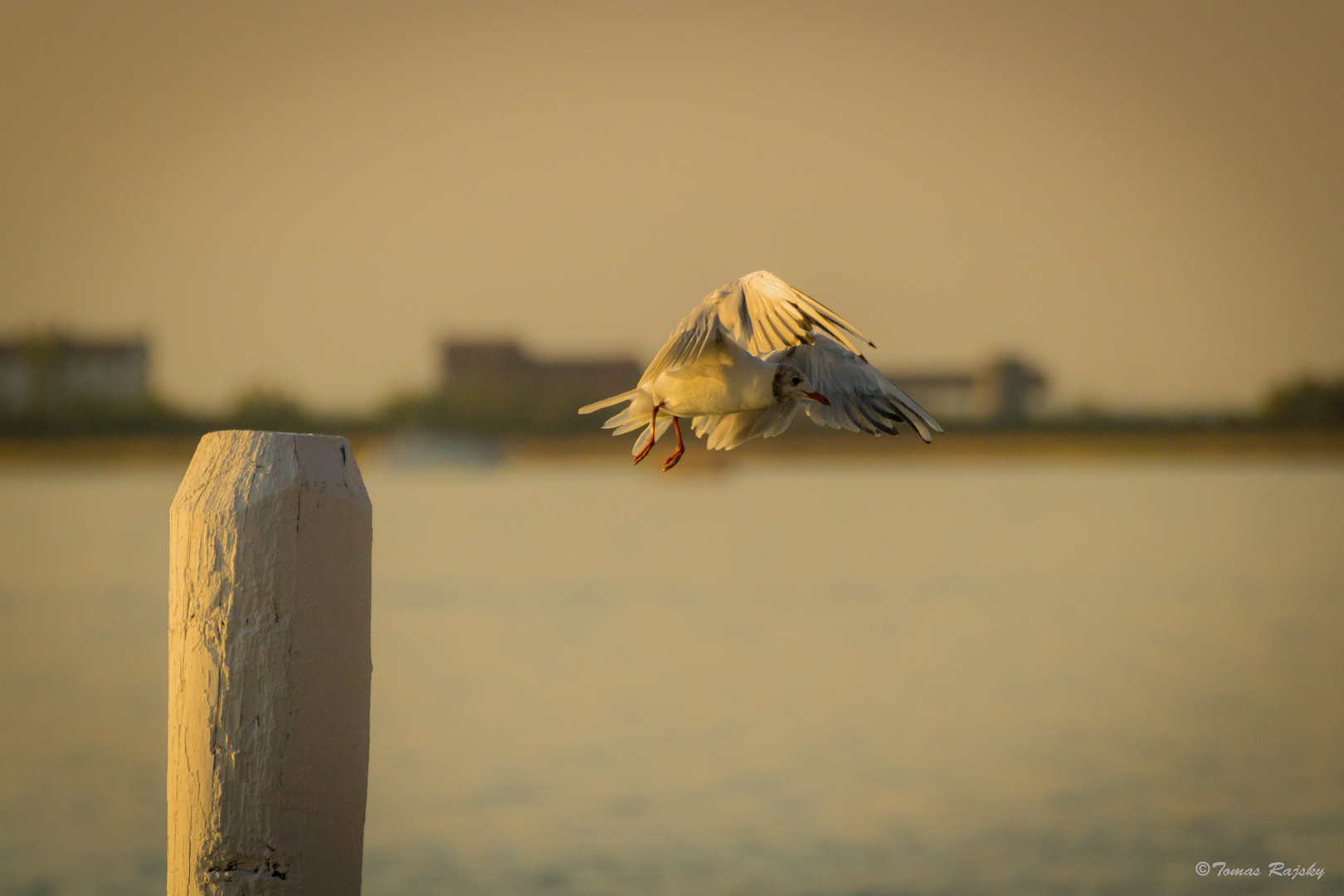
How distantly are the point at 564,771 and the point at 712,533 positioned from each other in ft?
139

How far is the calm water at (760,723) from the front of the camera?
1522 cm

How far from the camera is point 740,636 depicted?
30.6m

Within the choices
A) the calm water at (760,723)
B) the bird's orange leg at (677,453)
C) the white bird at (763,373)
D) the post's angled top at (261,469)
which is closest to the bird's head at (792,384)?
the white bird at (763,373)

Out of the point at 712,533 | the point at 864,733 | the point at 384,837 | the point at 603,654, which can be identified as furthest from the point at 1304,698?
the point at 712,533

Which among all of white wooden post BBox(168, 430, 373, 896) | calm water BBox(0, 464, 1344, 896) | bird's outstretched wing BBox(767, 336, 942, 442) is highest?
bird's outstretched wing BBox(767, 336, 942, 442)

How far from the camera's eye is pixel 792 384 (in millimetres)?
5121

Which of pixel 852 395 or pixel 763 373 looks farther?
pixel 852 395

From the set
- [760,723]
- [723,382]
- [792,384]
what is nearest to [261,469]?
[723,382]

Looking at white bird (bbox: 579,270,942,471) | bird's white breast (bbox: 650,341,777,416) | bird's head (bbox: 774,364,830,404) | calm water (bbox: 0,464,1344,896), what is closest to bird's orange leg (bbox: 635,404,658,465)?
white bird (bbox: 579,270,942,471)

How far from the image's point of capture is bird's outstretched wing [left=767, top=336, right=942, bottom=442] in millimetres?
5168

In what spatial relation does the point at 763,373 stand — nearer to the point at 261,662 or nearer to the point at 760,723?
the point at 261,662

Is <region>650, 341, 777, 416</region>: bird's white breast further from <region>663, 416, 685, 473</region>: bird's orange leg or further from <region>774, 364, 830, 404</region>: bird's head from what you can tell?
<region>663, 416, 685, 473</region>: bird's orange leg

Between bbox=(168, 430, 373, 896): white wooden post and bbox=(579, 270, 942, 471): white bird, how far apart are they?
1.59 m

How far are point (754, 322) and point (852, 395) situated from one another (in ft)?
1.83
